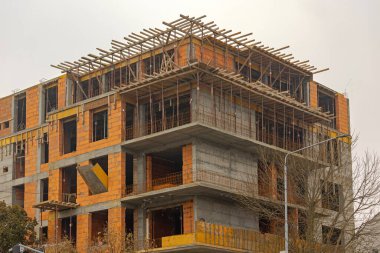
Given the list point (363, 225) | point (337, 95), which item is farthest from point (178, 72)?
point (337, 95)

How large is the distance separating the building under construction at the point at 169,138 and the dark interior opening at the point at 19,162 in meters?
3.39

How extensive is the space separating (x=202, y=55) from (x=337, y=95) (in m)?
22.1

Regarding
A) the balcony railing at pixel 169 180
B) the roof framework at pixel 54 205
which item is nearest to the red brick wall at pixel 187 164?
the balcony railing at pixel 169 180

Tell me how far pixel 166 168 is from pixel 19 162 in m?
17.3

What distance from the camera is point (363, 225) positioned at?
4725 centimetres

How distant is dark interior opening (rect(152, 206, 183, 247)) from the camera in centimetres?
6109

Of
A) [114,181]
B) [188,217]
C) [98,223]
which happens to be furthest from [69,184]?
[188,217]

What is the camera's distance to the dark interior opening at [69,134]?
65.8 m

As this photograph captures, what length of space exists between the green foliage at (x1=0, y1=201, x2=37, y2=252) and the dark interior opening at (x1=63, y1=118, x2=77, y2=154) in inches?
254

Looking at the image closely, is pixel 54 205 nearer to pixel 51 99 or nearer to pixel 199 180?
pixel 199 180

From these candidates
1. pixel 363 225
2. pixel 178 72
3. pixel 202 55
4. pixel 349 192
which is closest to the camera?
pixel 363 225

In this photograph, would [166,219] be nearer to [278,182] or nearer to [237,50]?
[278,182]

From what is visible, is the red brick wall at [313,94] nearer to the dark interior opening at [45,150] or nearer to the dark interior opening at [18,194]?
the dark interior opening at [45,150]

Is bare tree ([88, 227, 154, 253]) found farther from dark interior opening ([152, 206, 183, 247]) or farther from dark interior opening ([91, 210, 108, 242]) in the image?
dark interior opening ([152, 206, 183, 247])
